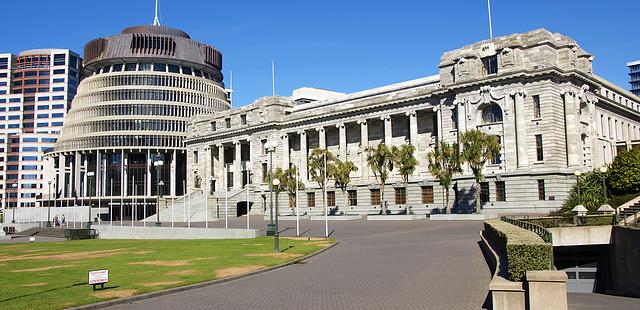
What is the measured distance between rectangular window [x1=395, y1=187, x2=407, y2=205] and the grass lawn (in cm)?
3925

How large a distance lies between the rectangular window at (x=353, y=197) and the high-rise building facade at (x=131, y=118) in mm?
48528

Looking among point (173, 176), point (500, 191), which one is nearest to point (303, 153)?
point (500, 191)

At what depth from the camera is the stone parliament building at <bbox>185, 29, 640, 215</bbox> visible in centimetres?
6388

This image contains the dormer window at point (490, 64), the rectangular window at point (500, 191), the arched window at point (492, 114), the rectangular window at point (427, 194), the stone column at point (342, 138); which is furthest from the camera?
the stone column at point (342, 138)

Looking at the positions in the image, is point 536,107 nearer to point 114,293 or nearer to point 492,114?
point 492,114

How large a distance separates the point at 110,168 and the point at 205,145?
27191 mm

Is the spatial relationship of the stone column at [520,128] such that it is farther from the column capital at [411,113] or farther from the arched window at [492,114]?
the column capital at [411,113]

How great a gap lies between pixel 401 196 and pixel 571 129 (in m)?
23.8

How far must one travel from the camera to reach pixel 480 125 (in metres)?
67.9

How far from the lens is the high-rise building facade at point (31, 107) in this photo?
569 ft

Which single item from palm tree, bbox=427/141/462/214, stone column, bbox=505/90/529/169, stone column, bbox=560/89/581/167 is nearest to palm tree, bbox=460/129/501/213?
palm tree, bbox=427/141/462/214

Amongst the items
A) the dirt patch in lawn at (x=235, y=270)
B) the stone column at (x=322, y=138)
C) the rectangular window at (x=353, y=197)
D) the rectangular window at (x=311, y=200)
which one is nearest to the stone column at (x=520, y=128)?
the rectangular window at (x=353, y=197)

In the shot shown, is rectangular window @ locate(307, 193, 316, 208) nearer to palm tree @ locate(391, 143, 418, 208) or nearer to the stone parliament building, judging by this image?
the stone parliament building

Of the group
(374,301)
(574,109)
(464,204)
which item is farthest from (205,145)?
(374,301)
